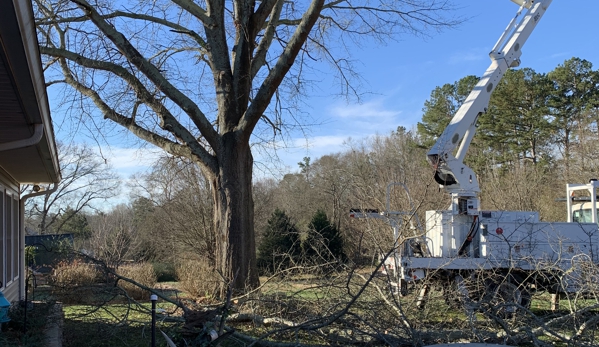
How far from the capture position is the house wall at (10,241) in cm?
806

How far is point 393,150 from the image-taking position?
112 feet

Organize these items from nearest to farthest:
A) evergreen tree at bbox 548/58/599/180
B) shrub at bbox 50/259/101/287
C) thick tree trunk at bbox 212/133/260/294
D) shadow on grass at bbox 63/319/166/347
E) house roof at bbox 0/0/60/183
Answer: house roof at bbox 0/0/60/183 → shadow on grass at bbox 63/319/166/347 → thick tree trunk at bbox 212/133/260/294 → shrub at bbox 50/259/101/287 → evergreen tree at bbox 548/58/599/180

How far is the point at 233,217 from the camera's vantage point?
10117mm

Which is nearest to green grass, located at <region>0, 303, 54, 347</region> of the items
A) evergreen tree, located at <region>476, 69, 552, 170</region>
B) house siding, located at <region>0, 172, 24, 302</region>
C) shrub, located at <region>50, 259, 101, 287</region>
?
house siding, located at <region>0, 172, 24, 302</region>

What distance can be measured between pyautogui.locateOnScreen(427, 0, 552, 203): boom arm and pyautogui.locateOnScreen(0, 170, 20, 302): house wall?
7.94 metres

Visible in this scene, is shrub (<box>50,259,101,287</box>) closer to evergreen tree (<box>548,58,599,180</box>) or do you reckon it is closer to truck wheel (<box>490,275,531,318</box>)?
truck wheel (<box>490,275,531,318</box>)

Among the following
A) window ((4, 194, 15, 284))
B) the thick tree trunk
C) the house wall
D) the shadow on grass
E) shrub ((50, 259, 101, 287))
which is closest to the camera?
the shadow on grass

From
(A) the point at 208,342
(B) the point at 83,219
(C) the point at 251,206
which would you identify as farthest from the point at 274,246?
(B) the point at 83,219

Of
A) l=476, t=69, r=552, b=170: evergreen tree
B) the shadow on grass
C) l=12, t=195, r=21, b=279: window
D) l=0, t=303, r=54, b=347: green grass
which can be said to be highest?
l=476, t=69, r=552, b=170: evergreen tree

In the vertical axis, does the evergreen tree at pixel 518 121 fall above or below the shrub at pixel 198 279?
above

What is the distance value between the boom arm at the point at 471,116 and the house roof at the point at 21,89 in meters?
7.33

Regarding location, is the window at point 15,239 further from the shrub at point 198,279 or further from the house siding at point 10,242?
the shrub at point 198,279

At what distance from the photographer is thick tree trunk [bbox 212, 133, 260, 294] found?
10008 millimetres

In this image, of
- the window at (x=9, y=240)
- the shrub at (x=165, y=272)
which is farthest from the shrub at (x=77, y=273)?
the shrub at (x=165, y=272)
